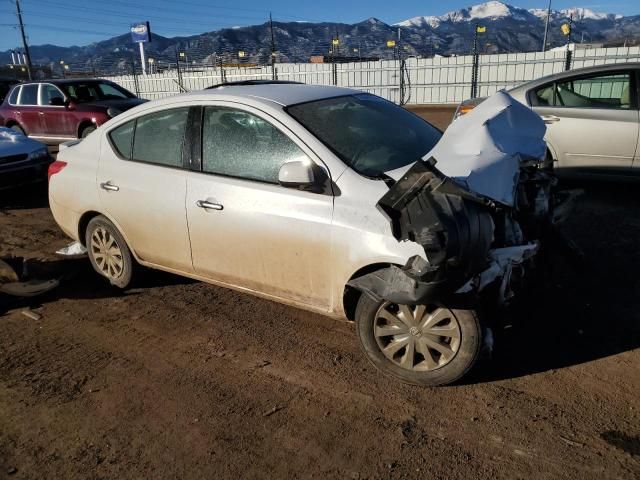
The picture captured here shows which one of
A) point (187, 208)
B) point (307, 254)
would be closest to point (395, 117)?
point (307, 254)

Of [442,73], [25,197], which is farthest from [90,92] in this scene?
[442,73]

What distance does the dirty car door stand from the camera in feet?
10.2

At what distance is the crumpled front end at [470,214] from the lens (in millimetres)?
2418

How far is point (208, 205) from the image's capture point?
3455 mm

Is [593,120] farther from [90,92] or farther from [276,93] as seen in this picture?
[90,92]

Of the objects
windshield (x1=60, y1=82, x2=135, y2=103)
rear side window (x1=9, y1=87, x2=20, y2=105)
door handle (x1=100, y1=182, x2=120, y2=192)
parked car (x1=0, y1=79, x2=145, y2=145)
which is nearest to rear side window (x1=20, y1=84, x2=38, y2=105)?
parked car (x1=0, y1=79, x2=145, y2=145)

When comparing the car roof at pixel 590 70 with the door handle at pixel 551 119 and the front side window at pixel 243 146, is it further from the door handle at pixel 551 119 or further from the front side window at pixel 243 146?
the front side window at pixel 243 146

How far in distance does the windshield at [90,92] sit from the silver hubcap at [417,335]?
36.8 feet

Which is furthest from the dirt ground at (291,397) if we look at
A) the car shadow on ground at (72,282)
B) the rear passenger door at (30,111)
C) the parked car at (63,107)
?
the rear passenger door at (30,111)

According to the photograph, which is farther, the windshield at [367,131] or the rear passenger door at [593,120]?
the rear passenger door at [593,120]

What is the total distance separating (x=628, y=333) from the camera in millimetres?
3338

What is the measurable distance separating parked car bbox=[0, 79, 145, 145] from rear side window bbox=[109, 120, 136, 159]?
7.60 meters

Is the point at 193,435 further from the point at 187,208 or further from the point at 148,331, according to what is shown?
the point at 187,208

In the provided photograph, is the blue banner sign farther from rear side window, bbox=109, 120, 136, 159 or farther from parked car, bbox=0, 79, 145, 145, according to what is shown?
rear side window, bbox=109, 120, 136, 159
